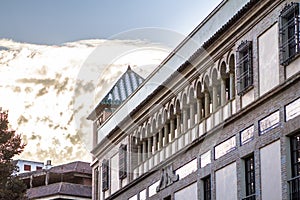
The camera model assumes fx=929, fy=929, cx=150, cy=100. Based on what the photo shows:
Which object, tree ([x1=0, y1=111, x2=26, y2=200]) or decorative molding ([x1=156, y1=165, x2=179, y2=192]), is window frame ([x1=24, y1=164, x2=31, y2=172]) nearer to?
tree ([x1=0, y1=111, x2=26, y2=200])

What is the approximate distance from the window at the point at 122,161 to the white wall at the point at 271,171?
1833cm

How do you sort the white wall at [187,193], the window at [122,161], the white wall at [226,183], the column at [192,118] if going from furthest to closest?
the window at [122,161] < the column at [192,118] < the white wall at [187,193] < the white wall at [226,183]

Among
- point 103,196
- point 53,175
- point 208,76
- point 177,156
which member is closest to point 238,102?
point 208,76

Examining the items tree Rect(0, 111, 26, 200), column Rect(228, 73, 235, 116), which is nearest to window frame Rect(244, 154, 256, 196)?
column Rect(228, 73, 235, 116)

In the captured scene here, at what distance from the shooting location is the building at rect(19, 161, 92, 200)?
72.8 metres

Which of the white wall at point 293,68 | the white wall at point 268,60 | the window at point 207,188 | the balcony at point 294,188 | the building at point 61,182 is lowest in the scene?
the balcony at point 294,188

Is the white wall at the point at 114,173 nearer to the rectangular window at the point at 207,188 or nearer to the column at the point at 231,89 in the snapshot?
the rectangular window at the point at 207,188

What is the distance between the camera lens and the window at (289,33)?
88.5ft

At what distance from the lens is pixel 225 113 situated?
32.3 metres

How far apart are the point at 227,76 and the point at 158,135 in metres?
9.90

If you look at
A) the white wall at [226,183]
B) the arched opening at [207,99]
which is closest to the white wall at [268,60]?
the white wall at [226,183]

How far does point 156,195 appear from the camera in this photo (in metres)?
40.2

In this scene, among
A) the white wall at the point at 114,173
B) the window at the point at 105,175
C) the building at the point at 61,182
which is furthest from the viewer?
the building at the point at 61,182

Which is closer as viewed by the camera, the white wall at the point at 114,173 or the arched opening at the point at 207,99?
the arched opening at the point at 207,99
